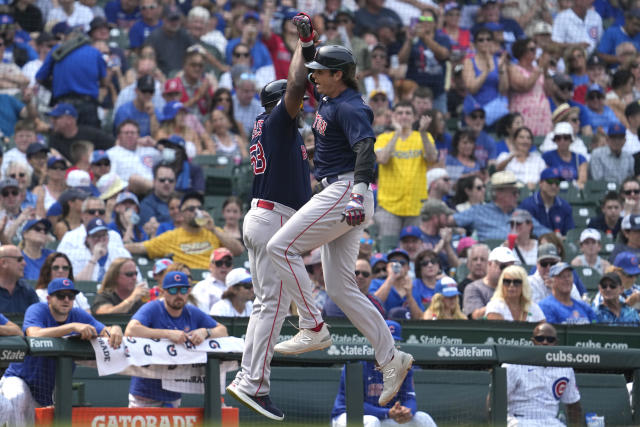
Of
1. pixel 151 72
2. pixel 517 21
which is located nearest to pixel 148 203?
pixel 151 72

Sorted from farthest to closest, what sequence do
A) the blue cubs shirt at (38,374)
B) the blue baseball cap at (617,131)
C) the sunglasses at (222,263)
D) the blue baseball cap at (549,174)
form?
the blue baseball cap at (617,131) < the blue baseball cap at (549,174) < the sunglasses at (222,263) < the blue cubs shirt at (38,374)

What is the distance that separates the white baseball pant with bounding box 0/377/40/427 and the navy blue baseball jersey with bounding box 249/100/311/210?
2508 millimetres

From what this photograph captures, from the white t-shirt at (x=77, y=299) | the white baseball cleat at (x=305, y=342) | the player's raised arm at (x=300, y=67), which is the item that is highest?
the player's raised arm at (x=300, y=67)

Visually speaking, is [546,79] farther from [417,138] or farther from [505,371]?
[505,371]

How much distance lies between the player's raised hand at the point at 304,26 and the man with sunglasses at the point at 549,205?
24.1 ft

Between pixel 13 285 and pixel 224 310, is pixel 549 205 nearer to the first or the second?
pixel 224 310

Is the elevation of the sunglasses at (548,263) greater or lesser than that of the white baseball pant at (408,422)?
greater

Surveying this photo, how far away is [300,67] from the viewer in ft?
21.5

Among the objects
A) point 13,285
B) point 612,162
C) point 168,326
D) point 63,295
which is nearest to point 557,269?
point 168,326

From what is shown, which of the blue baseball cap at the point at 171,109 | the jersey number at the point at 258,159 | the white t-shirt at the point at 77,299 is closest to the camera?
the jersey number at the point at 258,159

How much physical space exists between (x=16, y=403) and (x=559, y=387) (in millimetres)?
4176

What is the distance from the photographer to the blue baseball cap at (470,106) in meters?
15.3

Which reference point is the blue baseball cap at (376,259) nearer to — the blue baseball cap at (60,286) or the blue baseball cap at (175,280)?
the blue baseball cap at (175,280)

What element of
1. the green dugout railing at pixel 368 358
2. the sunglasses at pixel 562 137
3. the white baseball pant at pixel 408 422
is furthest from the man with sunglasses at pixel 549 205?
the white baseball pant at pixel 408 422
